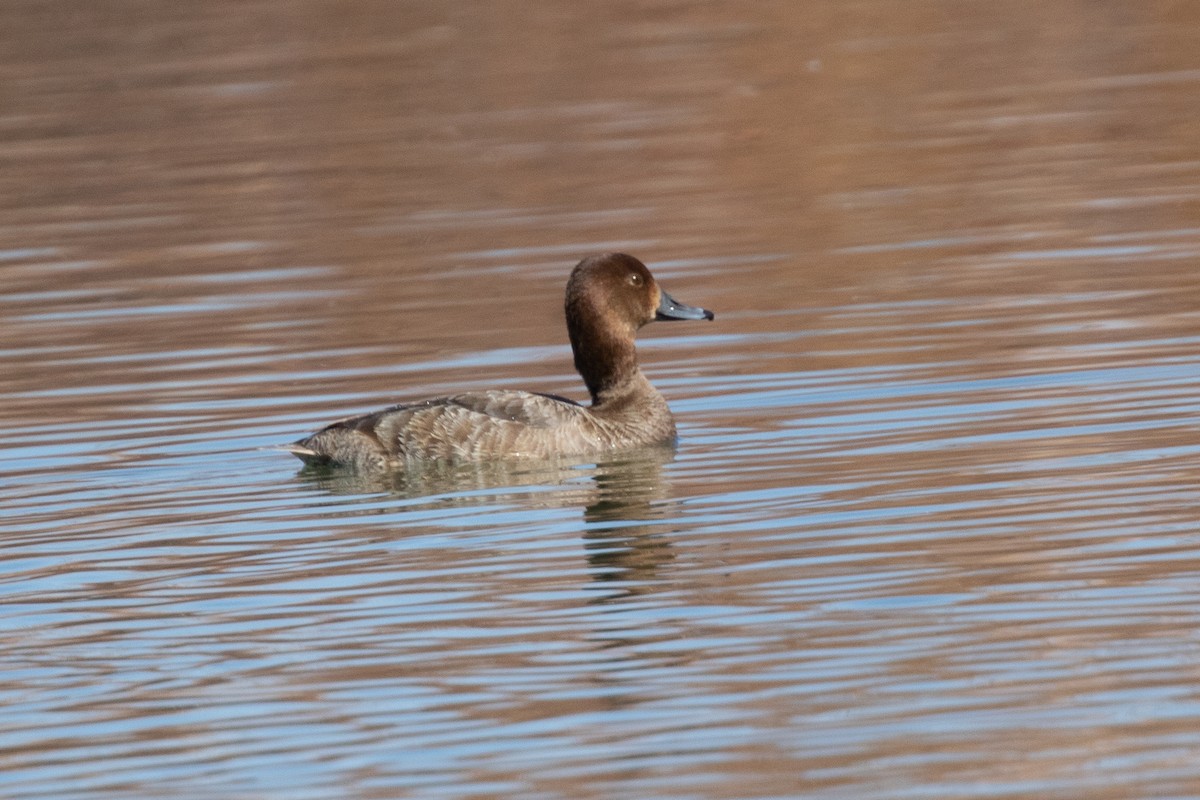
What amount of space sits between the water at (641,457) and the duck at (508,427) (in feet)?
0.66

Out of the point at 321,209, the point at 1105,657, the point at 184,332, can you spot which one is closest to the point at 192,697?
the point at 1105,657

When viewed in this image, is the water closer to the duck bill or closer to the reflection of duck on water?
the reflection of duck on water

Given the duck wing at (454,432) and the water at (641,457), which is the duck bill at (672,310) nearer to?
the water at (641,457)

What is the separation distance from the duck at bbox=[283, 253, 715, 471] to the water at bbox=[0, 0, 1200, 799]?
201mm

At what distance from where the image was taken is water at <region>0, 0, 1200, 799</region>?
6.38 meters

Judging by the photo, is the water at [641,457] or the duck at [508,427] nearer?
the water at [641,457]

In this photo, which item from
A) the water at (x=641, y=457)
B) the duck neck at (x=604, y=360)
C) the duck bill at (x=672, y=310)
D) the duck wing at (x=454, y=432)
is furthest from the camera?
the duck bill at (x=672, y=310)

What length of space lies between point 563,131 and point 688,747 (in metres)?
18.3

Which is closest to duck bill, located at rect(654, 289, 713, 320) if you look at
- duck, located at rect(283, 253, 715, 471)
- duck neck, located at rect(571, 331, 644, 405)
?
duck neck, located at rect(571, 331, 644, 405)

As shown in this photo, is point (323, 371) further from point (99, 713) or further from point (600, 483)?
point (99, 713)

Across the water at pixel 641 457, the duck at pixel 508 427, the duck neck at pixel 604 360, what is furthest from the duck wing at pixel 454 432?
the duck neck at pixel 604 360

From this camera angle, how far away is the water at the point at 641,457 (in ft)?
20.9

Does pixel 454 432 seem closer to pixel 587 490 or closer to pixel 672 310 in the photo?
pixel 587 490

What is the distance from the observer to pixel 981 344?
12.4 m
